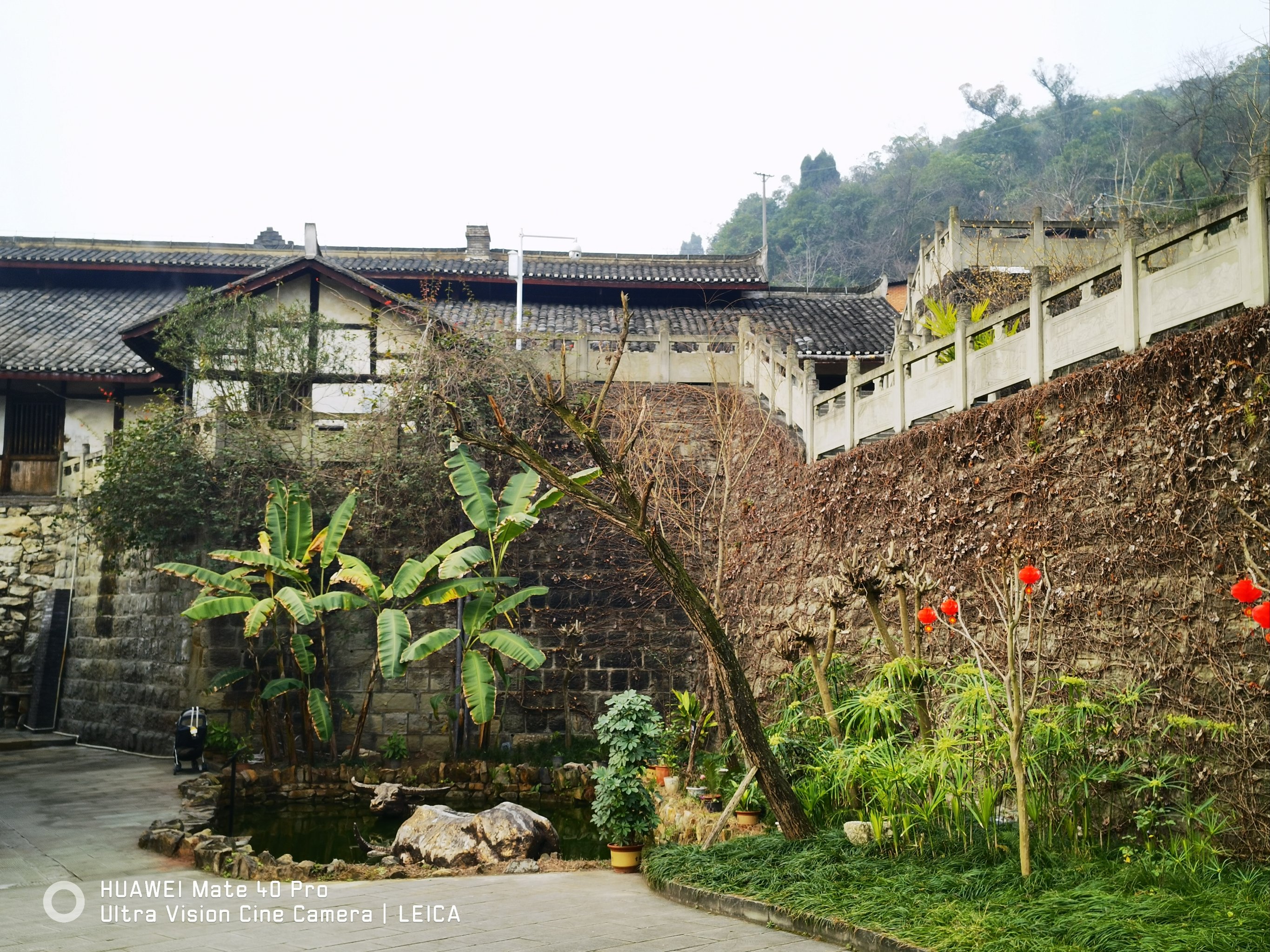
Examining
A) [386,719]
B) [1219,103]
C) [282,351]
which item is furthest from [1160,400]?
[1219,103]

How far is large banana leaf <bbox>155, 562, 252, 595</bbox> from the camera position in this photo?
39.7 ft

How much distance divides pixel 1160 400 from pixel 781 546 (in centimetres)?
621

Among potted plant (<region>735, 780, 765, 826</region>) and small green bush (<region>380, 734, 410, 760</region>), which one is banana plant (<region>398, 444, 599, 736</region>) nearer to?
small green bush (<region>380, 734, 410, 760</region>)

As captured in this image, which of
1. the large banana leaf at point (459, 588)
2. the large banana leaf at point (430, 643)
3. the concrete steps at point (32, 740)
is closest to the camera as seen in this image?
the large banana leaf at point (430, 643)

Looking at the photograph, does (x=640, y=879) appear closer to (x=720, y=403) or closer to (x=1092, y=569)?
(x=1092, y=569)

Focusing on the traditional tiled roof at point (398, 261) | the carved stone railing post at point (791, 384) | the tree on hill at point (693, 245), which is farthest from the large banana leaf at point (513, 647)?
the tree on hill at point (693, 245)

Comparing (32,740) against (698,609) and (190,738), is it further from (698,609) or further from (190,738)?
(698,609)

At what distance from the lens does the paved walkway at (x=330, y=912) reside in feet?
17.9

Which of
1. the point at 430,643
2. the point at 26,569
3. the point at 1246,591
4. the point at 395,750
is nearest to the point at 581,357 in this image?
the point at 430,643

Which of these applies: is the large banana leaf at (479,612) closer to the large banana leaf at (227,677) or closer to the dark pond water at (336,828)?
the dark pond water at (336,828)

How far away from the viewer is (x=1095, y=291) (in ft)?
27.6

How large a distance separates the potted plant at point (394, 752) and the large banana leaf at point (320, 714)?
108cm

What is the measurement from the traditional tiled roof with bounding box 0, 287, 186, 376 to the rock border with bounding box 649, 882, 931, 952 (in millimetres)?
13497

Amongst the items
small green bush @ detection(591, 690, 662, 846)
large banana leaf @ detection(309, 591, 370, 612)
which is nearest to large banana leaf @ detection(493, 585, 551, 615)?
large banana leaf @ detection(309, 591, 370, 612)
